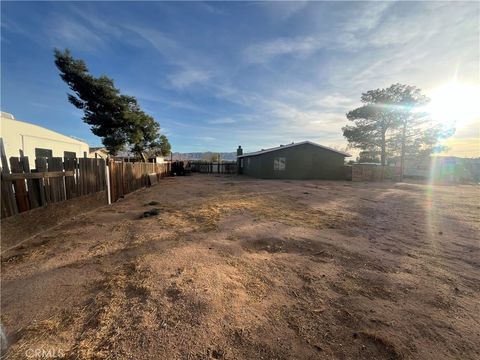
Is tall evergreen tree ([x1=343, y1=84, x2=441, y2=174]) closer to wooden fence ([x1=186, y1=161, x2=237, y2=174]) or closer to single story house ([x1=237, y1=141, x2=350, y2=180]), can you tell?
single story house ([x1=237, y1=141, x2=350, y2=180])

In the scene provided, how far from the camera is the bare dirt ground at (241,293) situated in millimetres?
1813

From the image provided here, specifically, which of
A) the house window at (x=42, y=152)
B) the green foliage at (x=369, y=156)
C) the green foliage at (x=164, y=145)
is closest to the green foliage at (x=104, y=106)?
the green foliage at (x=164, y=145)

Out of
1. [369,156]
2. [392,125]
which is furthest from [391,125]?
[369,156]

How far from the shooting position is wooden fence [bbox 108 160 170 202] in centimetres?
775

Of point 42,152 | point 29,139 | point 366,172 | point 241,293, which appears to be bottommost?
point 241,293

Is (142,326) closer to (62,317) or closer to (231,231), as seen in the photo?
(62,317)

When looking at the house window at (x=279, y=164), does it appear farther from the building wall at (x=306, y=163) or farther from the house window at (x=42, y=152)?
the house window at (x=42, y=152)

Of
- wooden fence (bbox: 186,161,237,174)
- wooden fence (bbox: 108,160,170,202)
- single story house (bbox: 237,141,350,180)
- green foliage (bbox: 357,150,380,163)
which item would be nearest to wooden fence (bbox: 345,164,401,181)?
single story house (bbox: 237,141,350,180)

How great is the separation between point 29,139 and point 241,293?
13.2 meters

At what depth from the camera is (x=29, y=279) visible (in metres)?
2.76

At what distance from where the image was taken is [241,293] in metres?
2.54

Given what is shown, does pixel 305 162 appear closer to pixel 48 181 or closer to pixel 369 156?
pixel 369 156

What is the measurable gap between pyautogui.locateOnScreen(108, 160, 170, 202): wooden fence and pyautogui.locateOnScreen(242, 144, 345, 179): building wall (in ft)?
38.4

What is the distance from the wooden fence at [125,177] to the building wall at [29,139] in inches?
172
